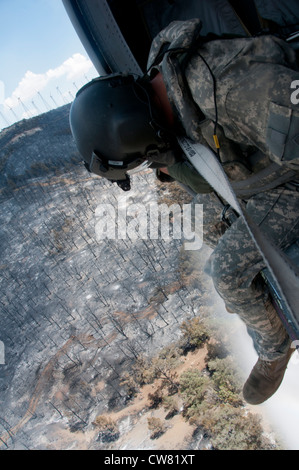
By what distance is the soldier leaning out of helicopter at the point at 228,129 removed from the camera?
132 cm

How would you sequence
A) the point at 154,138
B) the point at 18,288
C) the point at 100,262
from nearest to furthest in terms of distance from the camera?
the point at 154,138 < the point at 100,262 < the point at 18,288

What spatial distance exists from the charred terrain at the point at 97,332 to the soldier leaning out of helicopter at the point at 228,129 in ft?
11.4

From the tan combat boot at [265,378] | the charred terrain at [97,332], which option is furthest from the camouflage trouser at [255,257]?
the charred terrain at [97,332]

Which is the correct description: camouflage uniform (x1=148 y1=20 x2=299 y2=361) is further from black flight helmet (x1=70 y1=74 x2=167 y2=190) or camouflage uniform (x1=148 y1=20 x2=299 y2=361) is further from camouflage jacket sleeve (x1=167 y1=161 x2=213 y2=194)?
camouflage jacket sleeve (x1=167 y1=161 x2=213 y2=194)

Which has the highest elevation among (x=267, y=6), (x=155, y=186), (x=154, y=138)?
(x=267, y=6)

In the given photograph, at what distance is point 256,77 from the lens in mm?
1292

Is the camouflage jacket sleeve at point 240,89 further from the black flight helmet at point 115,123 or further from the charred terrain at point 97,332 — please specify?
the charred terrain at point 97,332

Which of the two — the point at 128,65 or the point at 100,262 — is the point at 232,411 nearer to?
the point at 128,65

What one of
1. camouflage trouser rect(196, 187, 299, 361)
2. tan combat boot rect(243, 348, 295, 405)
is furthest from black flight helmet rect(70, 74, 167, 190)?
tan combat boot rect(243, 348, 295, 405)

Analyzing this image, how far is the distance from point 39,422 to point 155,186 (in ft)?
34.3

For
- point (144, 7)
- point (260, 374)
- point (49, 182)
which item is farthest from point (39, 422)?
point (49, 182)

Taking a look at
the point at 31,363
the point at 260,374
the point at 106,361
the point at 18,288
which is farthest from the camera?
the point at 18,288

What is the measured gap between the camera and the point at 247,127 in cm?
142

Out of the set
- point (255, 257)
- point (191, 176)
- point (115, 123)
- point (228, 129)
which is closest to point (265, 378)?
point (255, 257)
